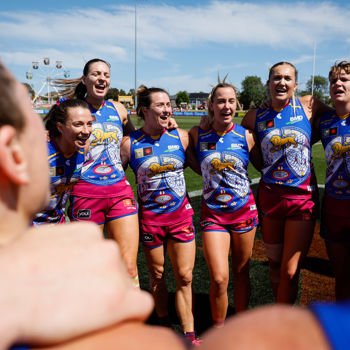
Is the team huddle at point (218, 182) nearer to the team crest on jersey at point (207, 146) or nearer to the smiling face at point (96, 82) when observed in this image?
the team crest on jersey at point (207, 146)

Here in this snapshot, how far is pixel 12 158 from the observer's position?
59 cm

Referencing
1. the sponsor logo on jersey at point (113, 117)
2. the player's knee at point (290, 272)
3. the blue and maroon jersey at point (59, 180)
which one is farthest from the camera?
the sponsor logo on jersey at point (113, 117)

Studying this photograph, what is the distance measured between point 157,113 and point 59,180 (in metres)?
1.23

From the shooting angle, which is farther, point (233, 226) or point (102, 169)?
point (102, 169)

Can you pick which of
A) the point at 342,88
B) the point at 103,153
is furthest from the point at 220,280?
the point at 342,88

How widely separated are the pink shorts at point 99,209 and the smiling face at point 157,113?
2.80 ft

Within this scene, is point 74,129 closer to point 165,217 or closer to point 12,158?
point 165,217

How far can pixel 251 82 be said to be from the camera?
3063 inches

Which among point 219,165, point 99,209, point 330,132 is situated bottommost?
point 99,209

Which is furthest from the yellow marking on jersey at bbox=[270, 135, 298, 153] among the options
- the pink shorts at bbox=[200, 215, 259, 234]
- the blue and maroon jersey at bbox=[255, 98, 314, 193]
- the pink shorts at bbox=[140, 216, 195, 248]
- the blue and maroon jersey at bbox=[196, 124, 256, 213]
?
the pink shorts at bbox=[140, 216, 195, 248]

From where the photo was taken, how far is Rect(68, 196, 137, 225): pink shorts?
367 cm

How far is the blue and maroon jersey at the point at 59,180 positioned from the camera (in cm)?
316

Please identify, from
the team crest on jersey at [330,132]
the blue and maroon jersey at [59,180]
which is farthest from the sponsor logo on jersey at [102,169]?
the team crest on jersey at [330,132]

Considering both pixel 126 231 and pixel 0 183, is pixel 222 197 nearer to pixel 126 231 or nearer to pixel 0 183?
pixel 126 231
